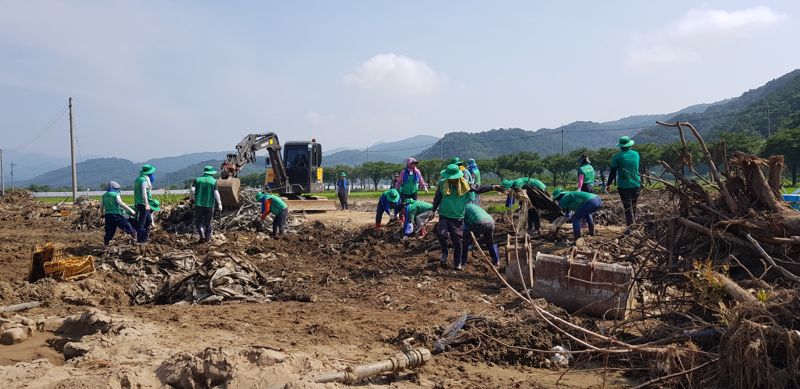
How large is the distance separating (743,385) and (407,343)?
8.03 feet

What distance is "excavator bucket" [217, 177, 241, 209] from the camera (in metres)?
13.9

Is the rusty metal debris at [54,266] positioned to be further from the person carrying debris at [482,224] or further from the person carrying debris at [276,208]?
the person carrying debris at [482,224]

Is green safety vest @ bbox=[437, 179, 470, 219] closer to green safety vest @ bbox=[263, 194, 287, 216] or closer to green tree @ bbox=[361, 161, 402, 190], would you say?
green safety vest @ bbox=[263, 194, 287, 216]

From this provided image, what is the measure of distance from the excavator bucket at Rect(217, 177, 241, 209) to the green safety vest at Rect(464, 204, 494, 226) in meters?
8.10

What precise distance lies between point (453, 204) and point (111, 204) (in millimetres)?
6033

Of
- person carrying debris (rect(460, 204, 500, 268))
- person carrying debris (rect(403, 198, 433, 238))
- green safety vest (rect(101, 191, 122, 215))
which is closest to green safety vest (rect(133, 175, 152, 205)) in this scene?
green safety vest (rect(101, 191, 122, 215))

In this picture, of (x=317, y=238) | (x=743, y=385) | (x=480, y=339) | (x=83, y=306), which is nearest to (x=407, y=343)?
(x=480, y=339)

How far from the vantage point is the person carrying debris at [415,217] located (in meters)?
10.6

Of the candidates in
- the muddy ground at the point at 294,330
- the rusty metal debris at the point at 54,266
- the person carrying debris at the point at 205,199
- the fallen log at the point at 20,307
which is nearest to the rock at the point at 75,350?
the muddy ground at the point at 294,330

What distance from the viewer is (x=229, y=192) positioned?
45.5ft

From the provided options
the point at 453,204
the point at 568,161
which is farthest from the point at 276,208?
the point at 568,161

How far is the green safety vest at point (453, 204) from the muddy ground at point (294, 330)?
2.73 feet

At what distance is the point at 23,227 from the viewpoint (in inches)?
655

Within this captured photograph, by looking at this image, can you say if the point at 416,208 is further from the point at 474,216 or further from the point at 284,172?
the point at 284,172
